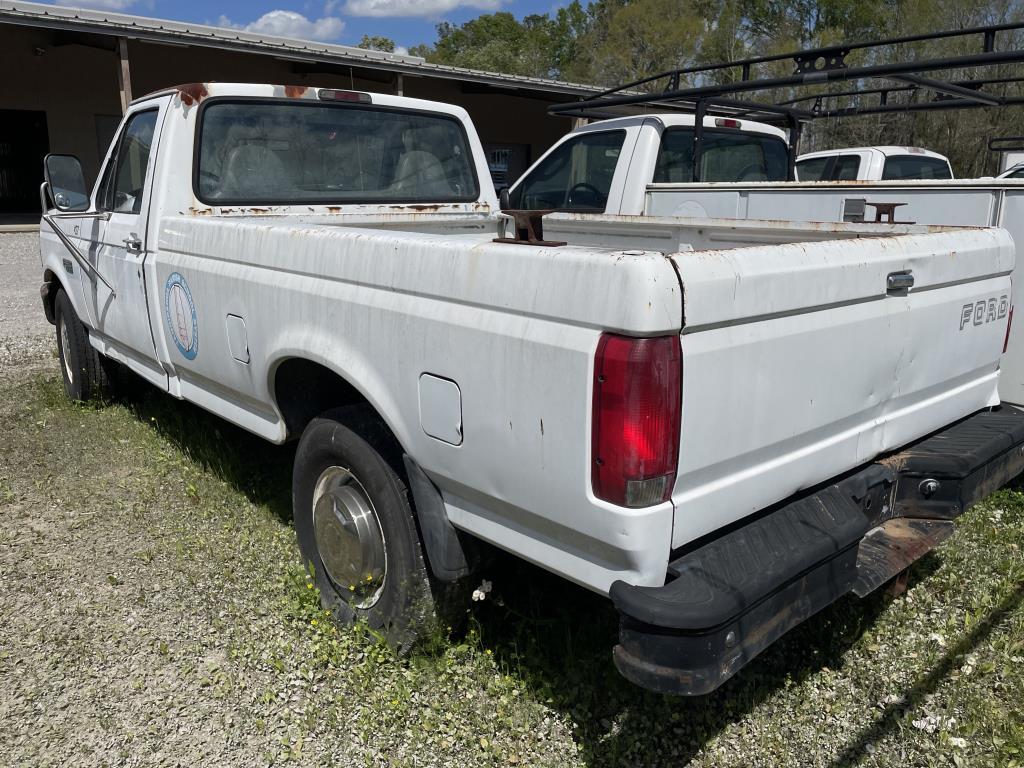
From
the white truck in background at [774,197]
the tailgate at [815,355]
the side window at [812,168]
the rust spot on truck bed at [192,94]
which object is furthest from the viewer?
the side window at [812,168]

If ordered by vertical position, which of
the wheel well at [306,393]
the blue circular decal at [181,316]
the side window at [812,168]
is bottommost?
the wheel well at [306,393]

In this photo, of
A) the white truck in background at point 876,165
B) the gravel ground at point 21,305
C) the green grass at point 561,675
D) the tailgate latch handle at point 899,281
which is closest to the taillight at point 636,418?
the tailgate latch handle at point 899,281

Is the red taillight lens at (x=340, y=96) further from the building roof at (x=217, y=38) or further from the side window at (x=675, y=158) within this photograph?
the building roof at (x=217, y=38)

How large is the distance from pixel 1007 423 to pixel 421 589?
2204 millimetres

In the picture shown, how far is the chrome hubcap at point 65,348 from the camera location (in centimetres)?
593

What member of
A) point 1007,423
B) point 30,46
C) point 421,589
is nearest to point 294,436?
point 421,589

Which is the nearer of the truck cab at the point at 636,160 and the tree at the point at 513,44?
the truck cab at the point at 636,160

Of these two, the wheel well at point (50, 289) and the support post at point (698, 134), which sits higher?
the support post at point (698, 134)

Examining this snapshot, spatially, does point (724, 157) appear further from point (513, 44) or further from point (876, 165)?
point (513, 44)

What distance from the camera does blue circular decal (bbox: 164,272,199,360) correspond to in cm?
371

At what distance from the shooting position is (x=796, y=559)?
221 centimetres

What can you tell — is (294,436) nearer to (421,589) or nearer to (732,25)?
(421,589)

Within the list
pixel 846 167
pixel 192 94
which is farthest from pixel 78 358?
pixel 846 167

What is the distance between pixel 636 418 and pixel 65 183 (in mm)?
4104
